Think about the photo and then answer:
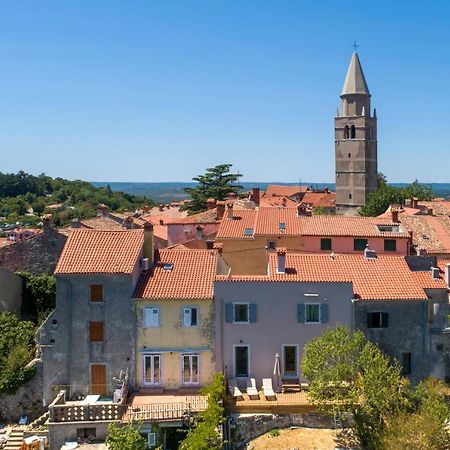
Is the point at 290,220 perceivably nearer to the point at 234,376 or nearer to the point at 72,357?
the point at 234,376

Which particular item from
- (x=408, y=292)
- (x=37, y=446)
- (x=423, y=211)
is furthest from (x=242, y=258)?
(x=423, y=211)

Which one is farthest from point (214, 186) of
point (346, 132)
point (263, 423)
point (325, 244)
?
point (263, 423)

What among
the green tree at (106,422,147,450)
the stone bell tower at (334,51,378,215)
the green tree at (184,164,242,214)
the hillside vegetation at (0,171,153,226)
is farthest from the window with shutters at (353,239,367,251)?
the hillside vegetation at (0,171,153,226)

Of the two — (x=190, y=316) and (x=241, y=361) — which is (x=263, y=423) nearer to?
(x=241, y=361)

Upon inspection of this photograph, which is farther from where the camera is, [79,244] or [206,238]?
[206,238]

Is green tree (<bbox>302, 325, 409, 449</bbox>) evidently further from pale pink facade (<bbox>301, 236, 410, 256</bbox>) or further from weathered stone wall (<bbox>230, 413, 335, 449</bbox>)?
pale pink facade (<bbox>301, 236, 410, 256</bbox>)

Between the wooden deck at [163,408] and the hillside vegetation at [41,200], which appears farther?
the hillside vegetation at [41,200]

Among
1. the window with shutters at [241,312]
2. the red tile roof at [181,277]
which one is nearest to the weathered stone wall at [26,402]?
the red tile roof at [181,277]

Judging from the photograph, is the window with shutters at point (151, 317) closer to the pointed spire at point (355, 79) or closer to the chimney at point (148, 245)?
the chimney at point (148, 245)
